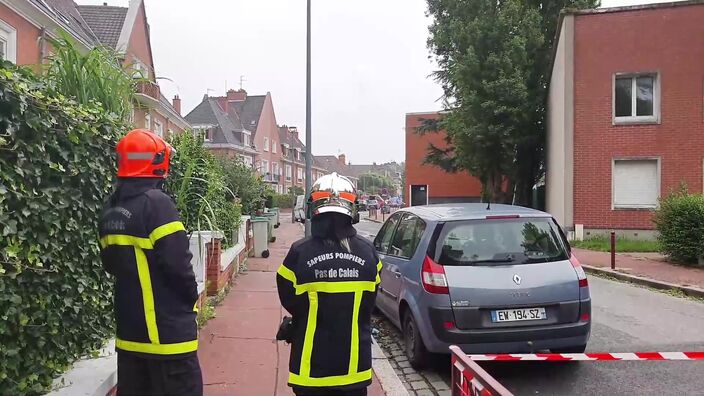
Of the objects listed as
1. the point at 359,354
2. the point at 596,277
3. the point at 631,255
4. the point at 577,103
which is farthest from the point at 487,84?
the point at 359,354

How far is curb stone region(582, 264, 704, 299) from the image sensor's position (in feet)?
30.7

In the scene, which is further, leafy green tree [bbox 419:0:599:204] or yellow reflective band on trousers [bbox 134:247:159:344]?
leafy green tree [bbox 419:0:599:204]

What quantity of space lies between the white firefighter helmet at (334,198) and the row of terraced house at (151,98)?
1.96 metres

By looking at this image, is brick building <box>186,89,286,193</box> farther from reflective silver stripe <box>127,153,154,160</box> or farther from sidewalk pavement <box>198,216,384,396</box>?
reflective silver stripe <box>127,153,154,160</box>

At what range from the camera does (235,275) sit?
396 inches

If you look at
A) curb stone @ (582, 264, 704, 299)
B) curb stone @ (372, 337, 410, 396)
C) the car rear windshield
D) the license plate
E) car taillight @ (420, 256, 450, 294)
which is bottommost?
curb stone @ (372, 337, 410, 396)

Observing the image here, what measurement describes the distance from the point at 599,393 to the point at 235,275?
6933mm

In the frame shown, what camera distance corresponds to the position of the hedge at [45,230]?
8.30 feet

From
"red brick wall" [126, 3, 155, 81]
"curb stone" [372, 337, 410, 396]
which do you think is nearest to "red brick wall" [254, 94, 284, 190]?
"red brick wall" [126, 3, 155, 81]

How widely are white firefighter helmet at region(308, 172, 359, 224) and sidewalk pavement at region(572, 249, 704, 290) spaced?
30.3ft

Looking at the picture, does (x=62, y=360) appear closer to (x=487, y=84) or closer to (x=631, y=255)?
(x=631, y=255)

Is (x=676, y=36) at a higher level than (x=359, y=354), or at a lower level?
higher

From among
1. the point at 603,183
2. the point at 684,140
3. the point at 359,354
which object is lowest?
the point at 359,354

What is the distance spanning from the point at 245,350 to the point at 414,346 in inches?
68.2
